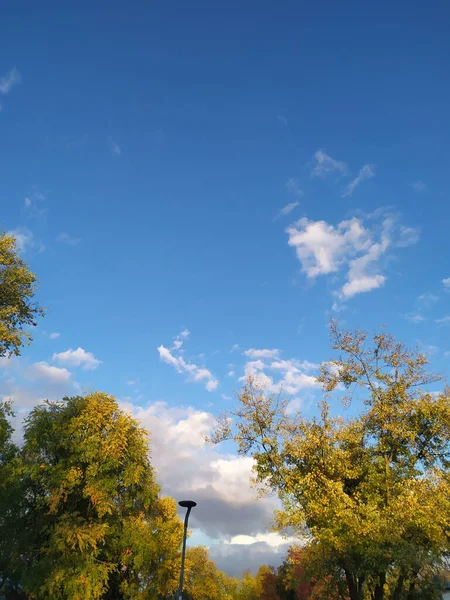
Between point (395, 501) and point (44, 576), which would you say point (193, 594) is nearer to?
point (44, 576)

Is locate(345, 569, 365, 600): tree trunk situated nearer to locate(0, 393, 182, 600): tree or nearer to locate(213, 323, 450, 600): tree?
locate(213, 323, 450, 600): tree

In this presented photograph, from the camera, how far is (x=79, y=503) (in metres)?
31.2

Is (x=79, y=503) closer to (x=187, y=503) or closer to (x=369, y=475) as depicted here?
(x=187, y=503)

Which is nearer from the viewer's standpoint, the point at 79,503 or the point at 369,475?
the point at 369,475

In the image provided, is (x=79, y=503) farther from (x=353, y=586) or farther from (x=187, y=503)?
(x=353, y=586)

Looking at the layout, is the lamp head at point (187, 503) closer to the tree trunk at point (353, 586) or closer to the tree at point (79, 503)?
the tree at point (79, 503)

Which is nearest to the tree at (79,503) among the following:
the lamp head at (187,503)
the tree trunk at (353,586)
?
the lamp head at (187,503)

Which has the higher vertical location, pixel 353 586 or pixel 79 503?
pixel 79 503

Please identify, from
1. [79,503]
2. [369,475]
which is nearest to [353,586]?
[369,475]

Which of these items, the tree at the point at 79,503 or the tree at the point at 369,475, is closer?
the tree at the point at 369,475

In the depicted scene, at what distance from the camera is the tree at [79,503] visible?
27031 mm

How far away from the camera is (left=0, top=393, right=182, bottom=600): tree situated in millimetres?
27031

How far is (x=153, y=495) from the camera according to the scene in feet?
116

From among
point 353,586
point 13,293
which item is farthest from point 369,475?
point 13,293
